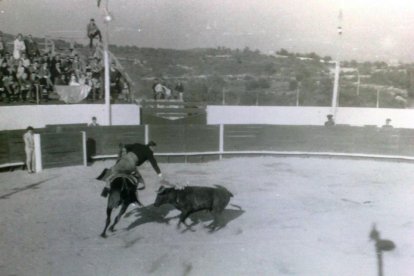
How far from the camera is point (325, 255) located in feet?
15.3

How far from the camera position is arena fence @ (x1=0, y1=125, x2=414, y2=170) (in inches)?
401

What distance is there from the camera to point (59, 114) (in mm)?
11703

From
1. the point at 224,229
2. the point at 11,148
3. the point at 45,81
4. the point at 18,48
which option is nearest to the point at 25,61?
the point at 18,48

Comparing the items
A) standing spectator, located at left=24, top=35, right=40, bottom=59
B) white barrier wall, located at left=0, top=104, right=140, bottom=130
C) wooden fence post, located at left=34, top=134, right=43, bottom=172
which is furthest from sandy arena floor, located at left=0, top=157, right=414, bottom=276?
standing spectator, located at left=24, top=35, right=40, bottom=59

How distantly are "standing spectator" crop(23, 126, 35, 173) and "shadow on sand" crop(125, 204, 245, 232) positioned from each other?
331 centimetres

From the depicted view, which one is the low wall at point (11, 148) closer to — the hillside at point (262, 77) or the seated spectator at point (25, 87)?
the seated spectator at point (25, 87)

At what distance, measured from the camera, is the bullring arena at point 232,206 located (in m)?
4.48

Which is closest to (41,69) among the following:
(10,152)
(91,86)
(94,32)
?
(91,86)

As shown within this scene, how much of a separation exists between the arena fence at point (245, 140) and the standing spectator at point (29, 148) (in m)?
1.03

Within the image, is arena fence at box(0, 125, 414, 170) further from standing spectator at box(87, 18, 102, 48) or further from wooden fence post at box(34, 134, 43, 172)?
standing spectator at box(87, 18, 102, 48)

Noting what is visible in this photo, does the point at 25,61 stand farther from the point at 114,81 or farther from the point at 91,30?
the point at 114,81

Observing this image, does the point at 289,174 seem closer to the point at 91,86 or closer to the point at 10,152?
the point at 10,152

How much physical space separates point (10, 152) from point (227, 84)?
13.0 m

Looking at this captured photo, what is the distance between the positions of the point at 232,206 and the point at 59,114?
22.0 ft
